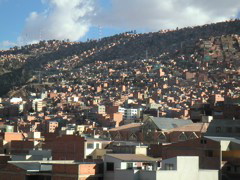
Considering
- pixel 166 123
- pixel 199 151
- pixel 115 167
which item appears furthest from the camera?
pixel 166 123

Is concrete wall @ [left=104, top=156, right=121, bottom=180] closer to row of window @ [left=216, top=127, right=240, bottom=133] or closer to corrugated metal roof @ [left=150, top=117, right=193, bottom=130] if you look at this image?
row of window @ [left=216, top=127, right=240, bottom=133]

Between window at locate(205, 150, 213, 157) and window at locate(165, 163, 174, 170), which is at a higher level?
window at locate(205, 150, 213, 157)

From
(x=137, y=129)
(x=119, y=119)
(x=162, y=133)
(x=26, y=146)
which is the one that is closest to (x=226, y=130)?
(x=162, y=133)

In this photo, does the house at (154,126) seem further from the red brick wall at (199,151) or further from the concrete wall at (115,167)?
the concrete wall at (115,167)

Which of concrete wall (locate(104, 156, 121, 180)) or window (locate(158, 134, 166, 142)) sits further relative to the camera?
window (locate(158, 134, 166, 142))

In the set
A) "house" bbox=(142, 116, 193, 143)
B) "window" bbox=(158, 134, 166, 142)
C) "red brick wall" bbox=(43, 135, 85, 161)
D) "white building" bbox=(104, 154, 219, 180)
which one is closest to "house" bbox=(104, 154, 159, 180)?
"white building" bbox=(104, 154, 219, 180)

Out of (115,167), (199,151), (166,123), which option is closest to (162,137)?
(166,123)

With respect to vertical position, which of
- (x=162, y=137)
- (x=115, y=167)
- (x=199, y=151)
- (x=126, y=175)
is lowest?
(x=126, y=175)

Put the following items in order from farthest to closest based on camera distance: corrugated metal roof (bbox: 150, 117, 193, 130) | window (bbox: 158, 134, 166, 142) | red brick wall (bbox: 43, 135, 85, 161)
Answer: corrugated metal roof (bbox: 150, 117, 193, 130) → window (bbox: 158, 134, 166, 142) → red brick wall (bbox: 43, 135, 85, 161)

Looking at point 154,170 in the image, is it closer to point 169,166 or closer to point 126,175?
point 169,166

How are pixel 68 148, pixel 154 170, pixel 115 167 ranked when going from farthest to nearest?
pixel 68 148
pixel 115 167
pixel 154 170
